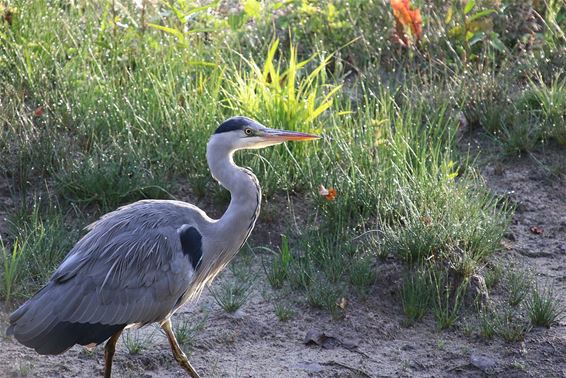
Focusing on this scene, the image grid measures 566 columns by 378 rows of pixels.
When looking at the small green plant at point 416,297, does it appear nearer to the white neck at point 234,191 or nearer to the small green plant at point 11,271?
the white neck at point 234,191

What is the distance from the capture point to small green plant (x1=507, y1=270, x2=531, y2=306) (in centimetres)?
564

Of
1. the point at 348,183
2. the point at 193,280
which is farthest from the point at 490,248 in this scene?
the point at 193,280

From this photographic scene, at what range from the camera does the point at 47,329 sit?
479 cm

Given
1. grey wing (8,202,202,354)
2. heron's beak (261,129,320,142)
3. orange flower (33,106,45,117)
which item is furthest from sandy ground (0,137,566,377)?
orange flower (33,106,45,117)

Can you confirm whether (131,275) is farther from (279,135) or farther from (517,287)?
(517,287)

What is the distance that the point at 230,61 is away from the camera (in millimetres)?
7145

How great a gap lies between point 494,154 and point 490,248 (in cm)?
131

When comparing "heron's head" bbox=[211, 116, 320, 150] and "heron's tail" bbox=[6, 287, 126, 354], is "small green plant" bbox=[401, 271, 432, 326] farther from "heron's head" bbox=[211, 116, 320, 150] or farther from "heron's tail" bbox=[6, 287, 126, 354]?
"heron's tail" bbox=[6, 287, 126, 354]

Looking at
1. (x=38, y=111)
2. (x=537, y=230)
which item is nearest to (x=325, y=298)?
(x=537, y=230)

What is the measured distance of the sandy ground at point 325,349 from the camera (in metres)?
5.21

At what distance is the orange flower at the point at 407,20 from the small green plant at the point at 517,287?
2.48 meters

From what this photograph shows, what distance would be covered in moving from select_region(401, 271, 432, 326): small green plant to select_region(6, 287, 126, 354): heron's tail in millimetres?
1641

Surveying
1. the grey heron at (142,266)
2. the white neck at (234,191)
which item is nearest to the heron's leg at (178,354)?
the grey heron at (142,266)

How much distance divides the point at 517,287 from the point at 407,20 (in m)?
2.63
